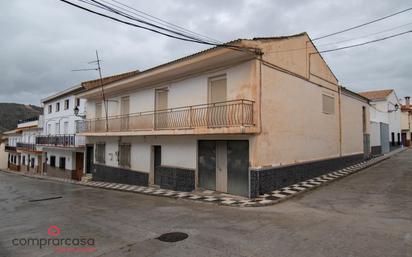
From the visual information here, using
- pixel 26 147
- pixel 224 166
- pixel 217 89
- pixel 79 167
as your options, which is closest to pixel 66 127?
pixel 79 167

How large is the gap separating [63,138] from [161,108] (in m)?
13.1

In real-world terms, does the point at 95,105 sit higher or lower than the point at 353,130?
higher

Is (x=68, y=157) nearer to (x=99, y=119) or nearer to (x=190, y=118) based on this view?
(x=99, y=119)

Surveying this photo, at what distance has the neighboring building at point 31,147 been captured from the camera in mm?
31406

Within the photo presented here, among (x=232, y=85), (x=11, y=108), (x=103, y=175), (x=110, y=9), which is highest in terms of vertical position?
(x=11, y=108)

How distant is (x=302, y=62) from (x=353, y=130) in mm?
7469

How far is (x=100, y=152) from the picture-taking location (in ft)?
60.3

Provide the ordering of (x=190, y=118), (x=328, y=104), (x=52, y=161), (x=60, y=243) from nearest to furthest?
(x=60, y=243) → (x=190, y=118) → (x=328, y=104) → (x=52, y=161)

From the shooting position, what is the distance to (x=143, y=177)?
1466 cm

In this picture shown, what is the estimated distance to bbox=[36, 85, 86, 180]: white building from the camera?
2248 centimetres

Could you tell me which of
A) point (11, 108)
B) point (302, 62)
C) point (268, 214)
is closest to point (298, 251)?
point (268, 214)

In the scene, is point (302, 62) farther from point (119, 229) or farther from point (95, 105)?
point (95, 105)

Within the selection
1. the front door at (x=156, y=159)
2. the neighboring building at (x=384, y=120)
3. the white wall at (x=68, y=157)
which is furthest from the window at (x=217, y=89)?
the white wall at (x=68, y=157)

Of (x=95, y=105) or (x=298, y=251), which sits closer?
(x=298, y=251)
